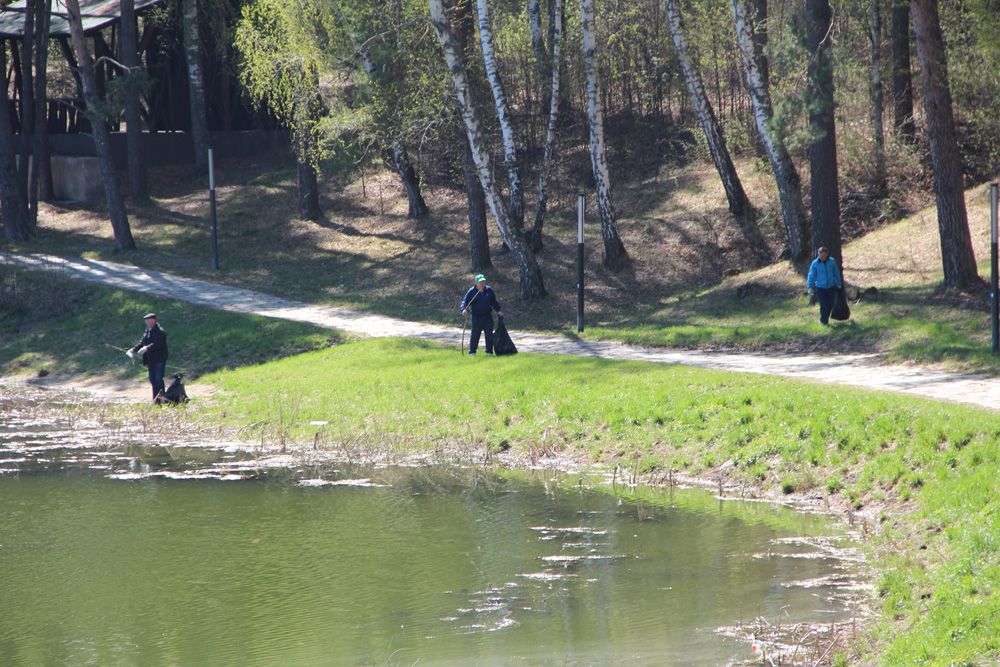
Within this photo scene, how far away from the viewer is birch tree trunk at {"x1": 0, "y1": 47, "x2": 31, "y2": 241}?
35.4m

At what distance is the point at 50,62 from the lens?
56188 millimetres

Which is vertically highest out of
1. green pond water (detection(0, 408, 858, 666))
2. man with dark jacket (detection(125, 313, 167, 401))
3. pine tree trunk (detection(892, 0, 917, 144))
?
pine tree trunk (detection(892, 0, 917, 144))

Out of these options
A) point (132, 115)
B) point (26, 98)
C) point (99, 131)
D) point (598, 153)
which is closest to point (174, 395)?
point (598, 153)

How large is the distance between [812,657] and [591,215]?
84.1 feet

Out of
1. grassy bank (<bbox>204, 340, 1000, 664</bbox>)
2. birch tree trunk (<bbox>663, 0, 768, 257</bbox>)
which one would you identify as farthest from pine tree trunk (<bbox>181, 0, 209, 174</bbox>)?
grassy bank (<bbox>204, 340, 1000, 664</bbox>)

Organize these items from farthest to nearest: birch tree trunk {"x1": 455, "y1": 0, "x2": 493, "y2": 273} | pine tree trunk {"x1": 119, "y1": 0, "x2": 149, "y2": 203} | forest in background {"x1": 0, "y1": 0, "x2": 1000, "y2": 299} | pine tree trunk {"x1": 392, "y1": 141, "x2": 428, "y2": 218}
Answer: pine tree trunk {"x1": 119, "y1": 0, "x2": 149, "y2": 203} → pine tree trunk {"x1": 392, "y1": 141, "x2": 428, "y2": 218} → birch tree trunk {"x1": 455, "y1": 0, "x2": 493, "y2": 273} → forest in background {"x1": 0, "y1": 0, "x2": 1000, "y2": 299}

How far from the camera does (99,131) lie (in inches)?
1330

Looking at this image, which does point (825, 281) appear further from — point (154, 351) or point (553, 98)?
point (154, 351)

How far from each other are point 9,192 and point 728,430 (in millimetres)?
28093

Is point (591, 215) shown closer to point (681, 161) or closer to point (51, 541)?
point (681, 161)

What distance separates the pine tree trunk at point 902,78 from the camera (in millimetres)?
27531

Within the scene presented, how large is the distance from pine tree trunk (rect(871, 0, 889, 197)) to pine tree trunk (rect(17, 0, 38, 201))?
25.2 metres

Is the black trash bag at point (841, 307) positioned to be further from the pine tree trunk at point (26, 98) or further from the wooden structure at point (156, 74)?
the wooden structure at point (156, 74)

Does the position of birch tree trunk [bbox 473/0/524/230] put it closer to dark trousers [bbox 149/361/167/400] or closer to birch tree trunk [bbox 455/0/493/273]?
birch tree trunk [bbox 455/0/493/273]
